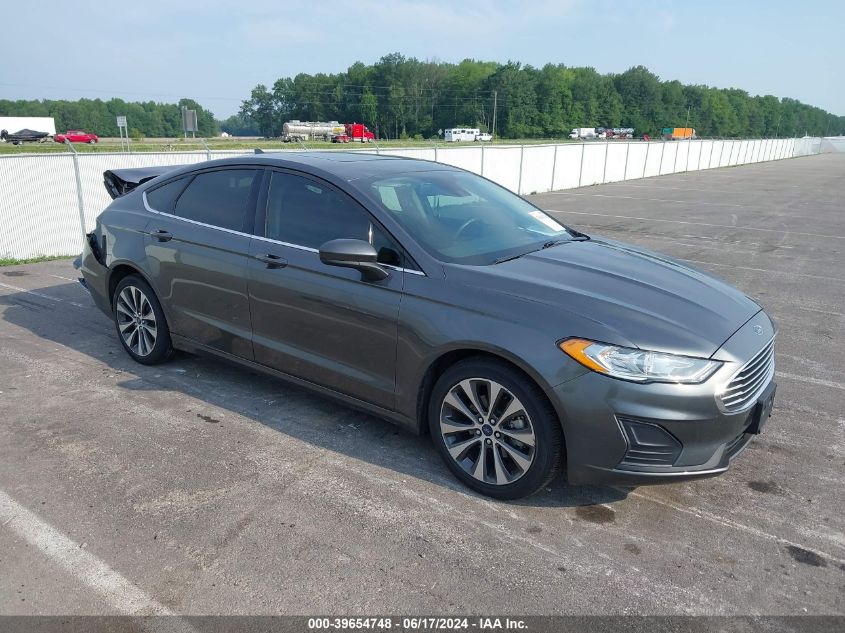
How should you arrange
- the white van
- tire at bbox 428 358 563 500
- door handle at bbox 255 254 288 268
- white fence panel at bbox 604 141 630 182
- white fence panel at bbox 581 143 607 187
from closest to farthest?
tire at bbox 428 358 563 500 → door handle at bbox 255 254 288 268 → white fence panel at bbox 581 143 607 187 → white fence panel at bbox 604 141 630 182 → the white van

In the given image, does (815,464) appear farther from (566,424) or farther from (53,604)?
(53,604)

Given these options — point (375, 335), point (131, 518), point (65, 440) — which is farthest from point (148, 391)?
point (375, 335)

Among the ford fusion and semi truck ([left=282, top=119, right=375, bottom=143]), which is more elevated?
semi truck ([left=282, top=119, right=375, bottom=143])

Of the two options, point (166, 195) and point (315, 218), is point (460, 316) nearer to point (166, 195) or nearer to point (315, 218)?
point (315, 218)

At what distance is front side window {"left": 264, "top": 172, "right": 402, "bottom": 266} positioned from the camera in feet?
11.8

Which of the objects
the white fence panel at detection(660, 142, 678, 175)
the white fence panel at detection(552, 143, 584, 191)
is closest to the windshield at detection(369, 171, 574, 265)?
the white fence panel at detection(552, 143, 584, 191)

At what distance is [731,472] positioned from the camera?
3.61 m

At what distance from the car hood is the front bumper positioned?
0.20m

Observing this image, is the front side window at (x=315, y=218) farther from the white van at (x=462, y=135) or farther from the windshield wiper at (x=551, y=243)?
the white van at (x=462, y=135)

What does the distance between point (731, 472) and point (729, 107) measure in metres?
166

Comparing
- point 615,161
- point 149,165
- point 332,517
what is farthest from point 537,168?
point 332,517

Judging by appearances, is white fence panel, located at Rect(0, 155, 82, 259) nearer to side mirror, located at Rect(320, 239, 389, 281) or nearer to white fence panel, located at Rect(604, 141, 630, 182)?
side mirror, located at Rect(320, 239, 389, 281)

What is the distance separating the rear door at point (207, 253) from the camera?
166 inches

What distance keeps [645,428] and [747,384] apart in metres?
0.62
